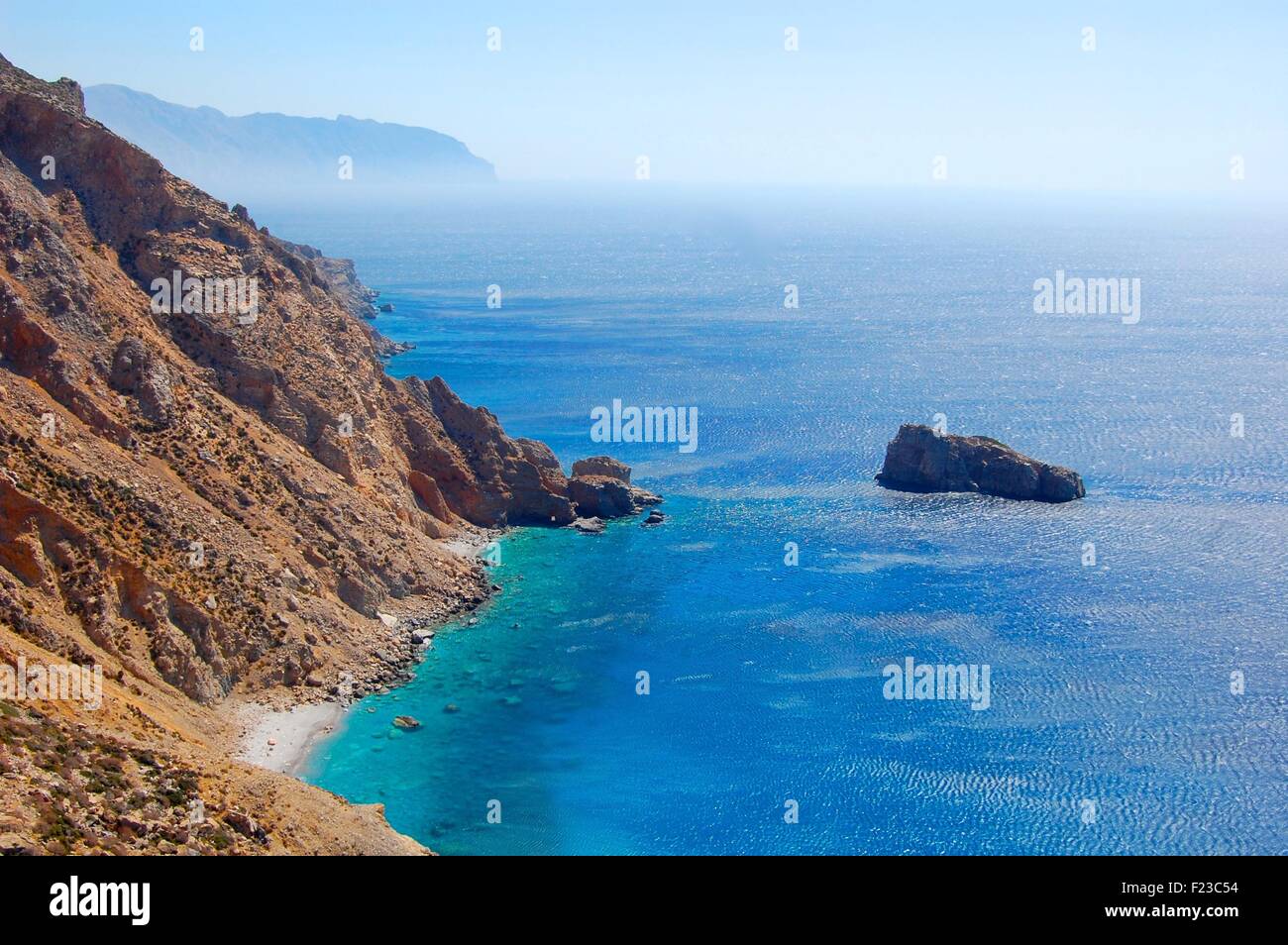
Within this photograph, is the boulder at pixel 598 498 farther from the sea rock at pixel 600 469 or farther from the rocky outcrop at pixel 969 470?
the rocky outcrop at pixel 969 470

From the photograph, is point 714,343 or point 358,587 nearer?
point 358,587

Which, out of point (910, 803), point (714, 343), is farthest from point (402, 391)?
point (714, 343)

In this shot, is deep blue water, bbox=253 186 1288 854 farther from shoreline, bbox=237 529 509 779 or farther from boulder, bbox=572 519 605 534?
boulder, bbox=572 519 605 534

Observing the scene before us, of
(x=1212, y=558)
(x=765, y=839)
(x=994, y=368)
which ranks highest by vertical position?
(x=994, y=368)

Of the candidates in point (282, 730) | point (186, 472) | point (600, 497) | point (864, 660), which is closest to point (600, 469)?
point (600, 497)

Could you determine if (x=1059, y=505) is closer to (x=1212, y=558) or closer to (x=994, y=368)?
(x=1212, y=558)

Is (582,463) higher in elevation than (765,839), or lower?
higher

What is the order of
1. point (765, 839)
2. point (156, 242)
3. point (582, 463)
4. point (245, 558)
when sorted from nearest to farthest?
point (765, 839)
point (245, 558)
point (156, 242)
point (582, 463)

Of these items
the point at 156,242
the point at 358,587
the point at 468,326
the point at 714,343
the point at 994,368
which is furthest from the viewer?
the point at 468,326
